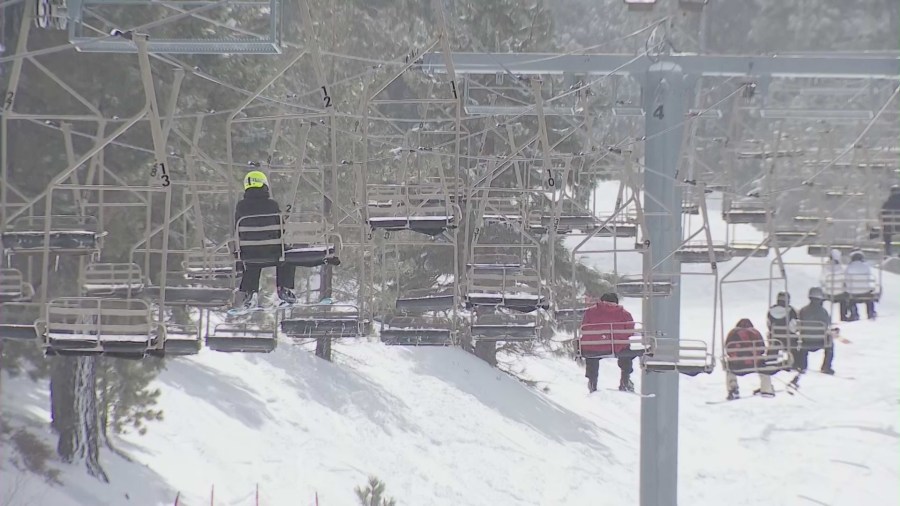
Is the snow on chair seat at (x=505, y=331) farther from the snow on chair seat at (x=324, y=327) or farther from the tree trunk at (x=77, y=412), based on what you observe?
the tree trunk at (x=77, y=412)

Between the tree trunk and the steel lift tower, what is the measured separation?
25.5 ft

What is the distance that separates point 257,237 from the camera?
1075cm

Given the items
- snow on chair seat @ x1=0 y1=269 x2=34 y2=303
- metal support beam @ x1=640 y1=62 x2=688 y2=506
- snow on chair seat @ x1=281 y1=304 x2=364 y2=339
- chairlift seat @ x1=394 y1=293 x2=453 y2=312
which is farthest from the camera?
metal support beam @ x1=640 y1=62 x2=688 y2=506

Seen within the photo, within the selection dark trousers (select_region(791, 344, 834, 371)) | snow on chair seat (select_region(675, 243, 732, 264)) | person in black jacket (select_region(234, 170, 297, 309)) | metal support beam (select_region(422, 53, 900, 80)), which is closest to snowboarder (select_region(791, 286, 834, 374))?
dark trousers (select_region(791, 344, 834, 371))

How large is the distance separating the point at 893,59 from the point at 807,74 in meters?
1.13

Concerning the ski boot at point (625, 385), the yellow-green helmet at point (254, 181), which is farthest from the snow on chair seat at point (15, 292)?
the ski boot at point (625, 385)

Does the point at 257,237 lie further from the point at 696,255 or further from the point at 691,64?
the point at 696,255

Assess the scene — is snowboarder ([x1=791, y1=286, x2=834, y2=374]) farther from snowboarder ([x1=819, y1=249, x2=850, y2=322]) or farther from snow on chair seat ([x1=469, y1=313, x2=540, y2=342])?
snow on chair seat ([x1=469, y1=313, x2=540, y2=342])

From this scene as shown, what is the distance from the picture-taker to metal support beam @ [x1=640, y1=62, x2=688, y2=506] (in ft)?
52.0

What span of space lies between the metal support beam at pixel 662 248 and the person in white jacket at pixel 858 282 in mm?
2266

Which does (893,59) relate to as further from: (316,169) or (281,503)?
(281,503)

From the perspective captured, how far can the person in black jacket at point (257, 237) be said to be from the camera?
1034cm

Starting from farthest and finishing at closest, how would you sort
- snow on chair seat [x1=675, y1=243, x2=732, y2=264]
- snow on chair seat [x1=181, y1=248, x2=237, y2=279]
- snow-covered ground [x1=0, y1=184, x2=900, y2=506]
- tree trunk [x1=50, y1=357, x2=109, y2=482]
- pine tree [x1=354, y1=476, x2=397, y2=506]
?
pine tree [x1=354, y1=476, x2=397, y2=506] < snow-covered ground [x1=0, y1=184, x2=900, y2=506] < tree trunk [x1=50, y1=357, x2=109, y2=482] < snow on chair seat [x1=675, y1=243, x2=732, y2=264] < snow on chair seat [x1=181, y1=248, x2=237, y2=279]

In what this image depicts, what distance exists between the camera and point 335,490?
2308cm
